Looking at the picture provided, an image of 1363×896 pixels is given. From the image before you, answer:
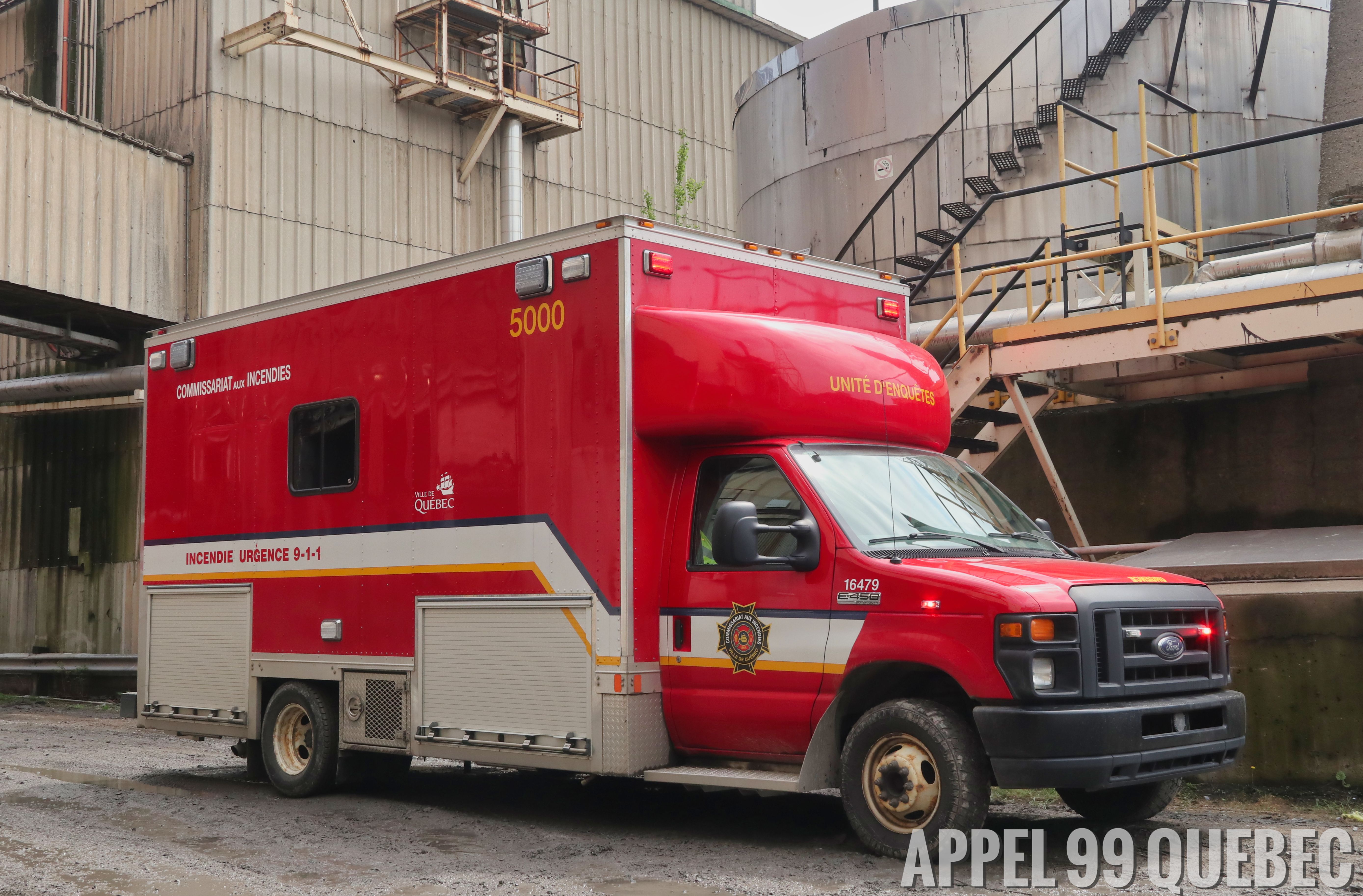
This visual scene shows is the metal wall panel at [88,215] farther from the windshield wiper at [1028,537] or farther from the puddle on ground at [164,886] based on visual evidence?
the windshield wiper at [1028,537]

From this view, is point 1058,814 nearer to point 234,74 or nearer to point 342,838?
point 342,838

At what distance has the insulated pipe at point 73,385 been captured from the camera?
66.1 ft

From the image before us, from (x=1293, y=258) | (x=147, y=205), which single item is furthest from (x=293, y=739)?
(x=147, y=205)

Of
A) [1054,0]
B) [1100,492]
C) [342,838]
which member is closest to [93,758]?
[342,838]

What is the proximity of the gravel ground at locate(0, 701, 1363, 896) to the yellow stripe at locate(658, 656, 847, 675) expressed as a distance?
967 millimetres

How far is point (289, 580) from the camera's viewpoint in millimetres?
10188

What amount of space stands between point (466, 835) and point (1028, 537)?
3791mm

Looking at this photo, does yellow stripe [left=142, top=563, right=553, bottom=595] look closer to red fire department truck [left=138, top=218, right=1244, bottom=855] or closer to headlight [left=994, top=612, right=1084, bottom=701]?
red fire department truck [left=138, top=218, right=1244, bottom=855]

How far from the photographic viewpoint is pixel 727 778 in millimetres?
7586

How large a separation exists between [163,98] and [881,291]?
14.7 meters

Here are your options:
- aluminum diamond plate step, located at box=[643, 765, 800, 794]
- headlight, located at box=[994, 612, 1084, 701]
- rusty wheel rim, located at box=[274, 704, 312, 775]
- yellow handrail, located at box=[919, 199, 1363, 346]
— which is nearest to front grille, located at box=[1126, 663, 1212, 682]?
headlight, located at box=[994, 612, 1084, 701]

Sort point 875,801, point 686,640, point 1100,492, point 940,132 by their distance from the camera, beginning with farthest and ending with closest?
point 940,132
point 1100,492
point 686,640
point 875,801

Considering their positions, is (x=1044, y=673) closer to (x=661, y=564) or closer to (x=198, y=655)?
(x=661, y=564)

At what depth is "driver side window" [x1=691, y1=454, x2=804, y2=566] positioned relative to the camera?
7684 millimetres
